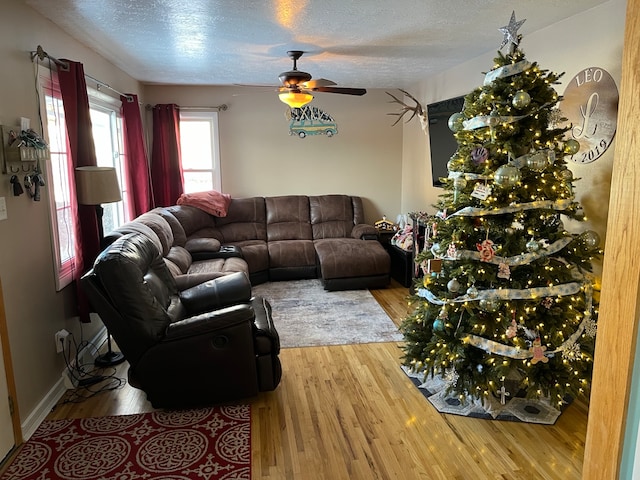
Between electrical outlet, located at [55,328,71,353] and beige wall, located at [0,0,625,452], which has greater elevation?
beige wall, located at [0,0,625,452]

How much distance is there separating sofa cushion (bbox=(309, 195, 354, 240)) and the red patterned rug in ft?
11.6

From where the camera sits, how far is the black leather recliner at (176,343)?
2.48 meters

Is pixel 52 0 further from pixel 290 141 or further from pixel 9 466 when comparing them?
pixel 290 141

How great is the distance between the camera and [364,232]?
5746 millimetres

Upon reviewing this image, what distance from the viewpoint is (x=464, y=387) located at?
262 cm

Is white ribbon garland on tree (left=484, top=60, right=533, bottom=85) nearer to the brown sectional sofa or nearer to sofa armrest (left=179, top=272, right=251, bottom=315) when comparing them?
sofa armrest (left=179, top=272, right=251, bottom=315)

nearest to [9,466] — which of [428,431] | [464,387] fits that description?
[428,431]

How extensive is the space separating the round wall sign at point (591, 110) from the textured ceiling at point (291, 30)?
1.49 ft

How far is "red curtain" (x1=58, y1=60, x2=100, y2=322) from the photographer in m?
3.07

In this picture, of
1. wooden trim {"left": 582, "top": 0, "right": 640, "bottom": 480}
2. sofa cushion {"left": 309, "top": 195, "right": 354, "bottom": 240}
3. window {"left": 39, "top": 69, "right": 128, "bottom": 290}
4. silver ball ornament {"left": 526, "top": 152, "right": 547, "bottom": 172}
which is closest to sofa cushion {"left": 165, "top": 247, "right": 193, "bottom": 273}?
window {"left": 39, "top": 69, "right": 128, "bottom": 290}

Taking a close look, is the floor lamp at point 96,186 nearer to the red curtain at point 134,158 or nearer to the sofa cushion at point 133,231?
the sofa cushion at point 133,231

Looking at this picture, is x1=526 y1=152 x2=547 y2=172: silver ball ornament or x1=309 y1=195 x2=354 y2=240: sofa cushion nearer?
x1=526 y1=152 x2=547 y2=172: silver ball ornament

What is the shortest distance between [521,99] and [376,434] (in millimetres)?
1916

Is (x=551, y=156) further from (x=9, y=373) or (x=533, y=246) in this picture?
(x=9, y=373)
